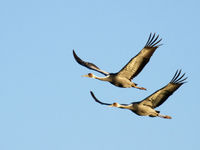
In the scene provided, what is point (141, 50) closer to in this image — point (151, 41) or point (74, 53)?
point (151, 41)

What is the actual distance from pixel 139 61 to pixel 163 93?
6.36 feet

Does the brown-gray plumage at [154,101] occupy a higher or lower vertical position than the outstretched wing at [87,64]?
lower

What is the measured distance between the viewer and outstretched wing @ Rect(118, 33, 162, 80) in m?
31.0

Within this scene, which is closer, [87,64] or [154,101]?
[154,101]

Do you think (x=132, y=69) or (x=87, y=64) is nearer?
(x=132, y=69)

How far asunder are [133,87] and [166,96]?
2284 millimetres

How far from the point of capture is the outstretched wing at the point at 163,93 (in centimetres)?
3086

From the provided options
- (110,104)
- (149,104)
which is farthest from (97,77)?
(149,104)

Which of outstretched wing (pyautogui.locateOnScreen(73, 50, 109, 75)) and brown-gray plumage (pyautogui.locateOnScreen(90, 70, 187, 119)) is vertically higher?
outstretched wing (pyautogui.locateOnScreen(73, 50, 109, 75))

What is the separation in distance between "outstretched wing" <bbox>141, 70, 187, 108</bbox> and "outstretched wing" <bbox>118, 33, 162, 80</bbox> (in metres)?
1.53

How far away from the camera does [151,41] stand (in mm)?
31031

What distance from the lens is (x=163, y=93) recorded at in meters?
31.0

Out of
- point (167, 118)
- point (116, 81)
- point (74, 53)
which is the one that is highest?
point (74, 53)

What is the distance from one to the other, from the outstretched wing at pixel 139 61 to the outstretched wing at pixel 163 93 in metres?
1.53
